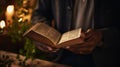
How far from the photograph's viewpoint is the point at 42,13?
59.2 inches

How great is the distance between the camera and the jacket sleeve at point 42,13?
4.82 ft

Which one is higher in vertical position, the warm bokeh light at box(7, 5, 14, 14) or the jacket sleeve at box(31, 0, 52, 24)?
the jacket sleeve at box(31, 0, 52, 24)

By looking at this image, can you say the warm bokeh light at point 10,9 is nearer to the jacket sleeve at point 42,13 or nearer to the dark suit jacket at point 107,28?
the jacket sleeve at point 42,13

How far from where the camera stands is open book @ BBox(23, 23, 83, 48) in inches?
44.8

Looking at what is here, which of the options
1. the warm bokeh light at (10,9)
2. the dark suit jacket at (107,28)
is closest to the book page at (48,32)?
the dark suit jacket at (107,28)

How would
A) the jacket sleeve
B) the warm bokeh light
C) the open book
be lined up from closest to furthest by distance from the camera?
the open book
the jacket sleeve
the warm bokeh light

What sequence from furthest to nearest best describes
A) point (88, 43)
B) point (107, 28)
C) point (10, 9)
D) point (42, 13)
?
point (10, 9), point (42, 13), point (107, 28), point (88, 43)

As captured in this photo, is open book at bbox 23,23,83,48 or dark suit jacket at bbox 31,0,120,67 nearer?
open book at bbox 23,23,83,48

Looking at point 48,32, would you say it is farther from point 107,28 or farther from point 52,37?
point 107,28

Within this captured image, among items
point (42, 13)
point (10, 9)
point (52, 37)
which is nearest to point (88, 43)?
point (52, 37)

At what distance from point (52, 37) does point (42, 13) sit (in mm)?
324

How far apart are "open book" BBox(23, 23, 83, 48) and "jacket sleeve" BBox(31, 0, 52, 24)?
0.18m

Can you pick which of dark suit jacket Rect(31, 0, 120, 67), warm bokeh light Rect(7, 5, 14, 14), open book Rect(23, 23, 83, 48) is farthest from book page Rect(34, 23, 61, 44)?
warm bokeh light Rect(7, 5, 14, 14)

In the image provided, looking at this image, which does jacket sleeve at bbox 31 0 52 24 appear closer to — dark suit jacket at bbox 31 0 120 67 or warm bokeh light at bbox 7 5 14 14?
dark suit jacket at bbox 31 0 120 67
